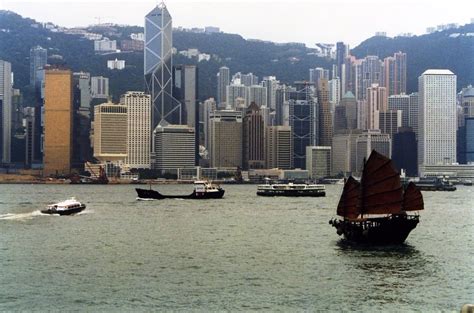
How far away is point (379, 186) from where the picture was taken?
156 feet

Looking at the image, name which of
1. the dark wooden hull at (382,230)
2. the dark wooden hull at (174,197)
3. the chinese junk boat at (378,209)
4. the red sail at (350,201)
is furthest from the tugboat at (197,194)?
the dark wooden hull at (382,230)

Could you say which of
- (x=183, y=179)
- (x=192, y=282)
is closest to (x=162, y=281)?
(x=192, y=282)

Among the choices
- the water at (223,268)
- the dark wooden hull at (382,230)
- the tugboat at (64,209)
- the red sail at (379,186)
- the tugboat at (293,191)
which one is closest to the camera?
the water at (223,268)

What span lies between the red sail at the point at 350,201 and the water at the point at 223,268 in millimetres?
1626

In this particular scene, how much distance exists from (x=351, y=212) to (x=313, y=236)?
11.8 feet

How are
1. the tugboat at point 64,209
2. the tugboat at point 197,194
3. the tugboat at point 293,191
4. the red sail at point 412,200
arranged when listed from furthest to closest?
the tugboat at point 293,191 → the tugboat at point 197,194 → the tugboat at point 64,209 → the red sail at point 412,200

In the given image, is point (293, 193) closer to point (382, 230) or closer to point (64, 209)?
point (64, 209)

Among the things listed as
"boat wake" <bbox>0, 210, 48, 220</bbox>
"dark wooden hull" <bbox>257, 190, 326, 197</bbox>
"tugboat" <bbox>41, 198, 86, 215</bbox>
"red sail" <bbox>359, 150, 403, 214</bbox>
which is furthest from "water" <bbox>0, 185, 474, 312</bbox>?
"dark wooden hull" <bbox>257, 190, 326, 197</bbox>

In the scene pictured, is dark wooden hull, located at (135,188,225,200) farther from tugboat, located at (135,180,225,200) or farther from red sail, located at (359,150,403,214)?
red sail, located at (359,150,403,214)

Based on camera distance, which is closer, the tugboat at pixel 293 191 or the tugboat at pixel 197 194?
the tugboat at pixel 197 194

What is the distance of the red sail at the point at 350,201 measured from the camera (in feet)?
162

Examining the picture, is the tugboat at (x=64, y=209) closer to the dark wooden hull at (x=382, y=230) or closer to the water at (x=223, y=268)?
the water at (x=223, y=268)

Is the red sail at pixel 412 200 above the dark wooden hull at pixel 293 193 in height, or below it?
above

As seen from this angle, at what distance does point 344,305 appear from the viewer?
29.3 meters
